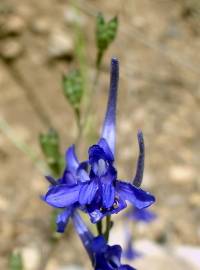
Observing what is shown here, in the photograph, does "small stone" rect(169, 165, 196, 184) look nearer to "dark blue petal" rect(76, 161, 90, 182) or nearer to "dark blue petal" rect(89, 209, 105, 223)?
"dark blue petal" rect(76, 161, 90, 182)

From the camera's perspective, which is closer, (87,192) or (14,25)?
(87,192)

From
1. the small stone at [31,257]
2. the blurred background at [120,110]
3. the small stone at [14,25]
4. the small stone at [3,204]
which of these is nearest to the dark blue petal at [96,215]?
the blurred background at [120,110]

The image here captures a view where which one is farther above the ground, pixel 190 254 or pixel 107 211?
pixel 190 254

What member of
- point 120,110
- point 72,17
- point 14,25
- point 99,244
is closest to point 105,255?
point 99,244

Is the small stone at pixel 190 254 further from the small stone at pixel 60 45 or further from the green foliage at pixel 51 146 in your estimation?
the small stone at pixel 60 45

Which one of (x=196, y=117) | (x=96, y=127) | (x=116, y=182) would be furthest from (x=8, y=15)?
(x=116, y=182)

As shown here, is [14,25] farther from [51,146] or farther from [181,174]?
[51,146]

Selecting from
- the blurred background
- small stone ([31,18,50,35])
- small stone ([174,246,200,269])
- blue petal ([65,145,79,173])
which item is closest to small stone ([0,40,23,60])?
the blurred background
